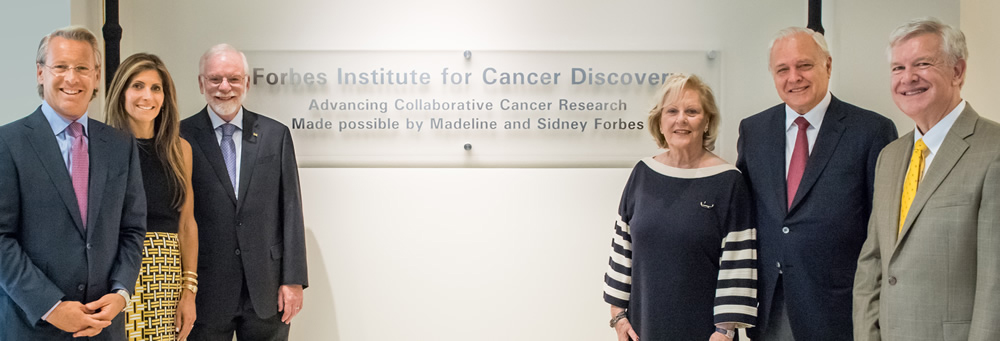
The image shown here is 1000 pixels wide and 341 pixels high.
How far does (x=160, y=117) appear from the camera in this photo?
2875 millimetres

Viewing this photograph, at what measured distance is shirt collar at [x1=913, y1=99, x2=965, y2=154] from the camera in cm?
226

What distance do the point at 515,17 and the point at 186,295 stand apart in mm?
1895

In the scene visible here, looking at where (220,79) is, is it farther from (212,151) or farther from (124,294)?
(124,294)

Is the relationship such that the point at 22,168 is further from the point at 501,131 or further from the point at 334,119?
the point at 501,131

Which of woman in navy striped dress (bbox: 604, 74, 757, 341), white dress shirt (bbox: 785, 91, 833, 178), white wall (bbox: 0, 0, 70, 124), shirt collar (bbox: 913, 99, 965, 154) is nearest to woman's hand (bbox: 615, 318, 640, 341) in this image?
woman in navy striped dress (bbox: 604, 74, 757, 341)

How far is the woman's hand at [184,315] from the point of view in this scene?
288 cm

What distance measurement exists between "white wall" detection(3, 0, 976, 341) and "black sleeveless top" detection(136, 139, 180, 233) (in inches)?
32.4

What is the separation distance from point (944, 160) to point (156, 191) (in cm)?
264

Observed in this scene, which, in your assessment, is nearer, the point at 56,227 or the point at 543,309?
the point at 56,227

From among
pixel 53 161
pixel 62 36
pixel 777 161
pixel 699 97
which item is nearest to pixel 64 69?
pixel 62 36

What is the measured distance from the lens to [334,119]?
3.56 metres

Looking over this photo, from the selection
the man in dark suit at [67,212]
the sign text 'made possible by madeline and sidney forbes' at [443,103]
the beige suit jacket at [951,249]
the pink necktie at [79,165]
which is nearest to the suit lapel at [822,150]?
the beige suit jacket at [951,249]

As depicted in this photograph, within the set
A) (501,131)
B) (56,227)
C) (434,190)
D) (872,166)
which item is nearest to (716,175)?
(872,166)

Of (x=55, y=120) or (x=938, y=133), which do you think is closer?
(x=938, y=133)
